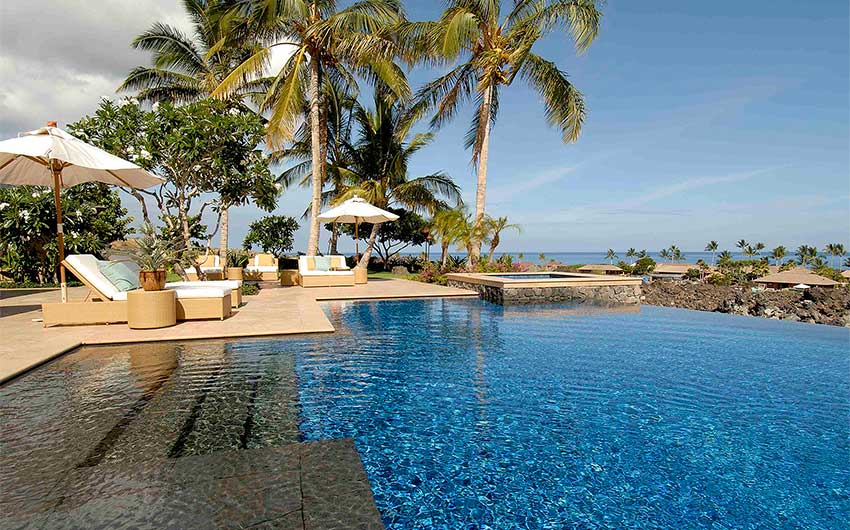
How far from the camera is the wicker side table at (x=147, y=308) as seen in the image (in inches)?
255

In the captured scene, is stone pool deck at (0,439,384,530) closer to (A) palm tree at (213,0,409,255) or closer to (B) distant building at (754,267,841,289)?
(A) palm tree at (213,0,409,255)

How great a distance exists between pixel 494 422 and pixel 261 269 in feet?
47.0

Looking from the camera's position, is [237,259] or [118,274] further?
[237,259]

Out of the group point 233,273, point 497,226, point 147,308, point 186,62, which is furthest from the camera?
point 186,62

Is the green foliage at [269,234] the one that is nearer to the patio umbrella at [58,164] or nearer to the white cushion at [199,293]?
the patio umbrella at [58,164]

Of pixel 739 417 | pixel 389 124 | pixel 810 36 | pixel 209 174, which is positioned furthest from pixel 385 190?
pixel 739 417

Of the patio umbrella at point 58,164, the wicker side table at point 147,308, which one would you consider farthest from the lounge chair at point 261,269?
the wicker side table at point 147,308

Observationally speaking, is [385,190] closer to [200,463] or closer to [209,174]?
[209,174]

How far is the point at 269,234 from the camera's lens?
80.1ft

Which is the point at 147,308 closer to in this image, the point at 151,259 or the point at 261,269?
the point at 151,259

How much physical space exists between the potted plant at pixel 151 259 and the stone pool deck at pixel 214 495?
15.4ft

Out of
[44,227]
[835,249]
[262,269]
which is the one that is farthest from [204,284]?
[835,249]

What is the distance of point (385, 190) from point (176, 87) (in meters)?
10.1

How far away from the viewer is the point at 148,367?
4.91 metres
